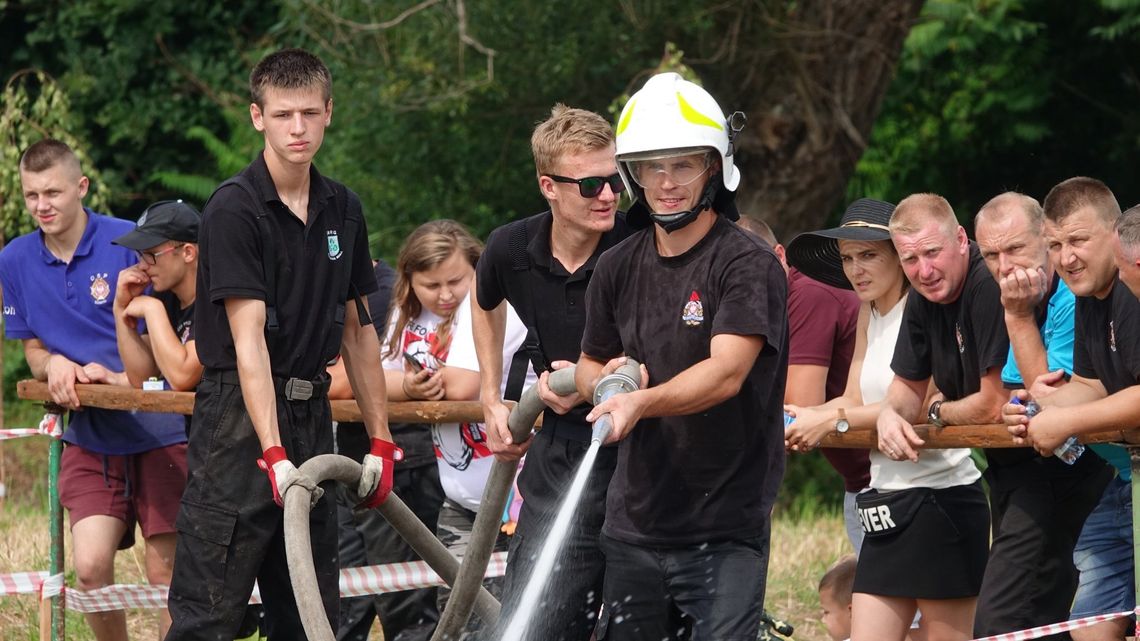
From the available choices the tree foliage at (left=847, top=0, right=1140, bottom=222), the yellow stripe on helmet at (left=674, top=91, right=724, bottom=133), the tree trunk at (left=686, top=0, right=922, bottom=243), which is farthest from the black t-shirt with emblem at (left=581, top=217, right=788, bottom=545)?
the tree foliage at (left=847, top=0, right=1140, bottom=222)

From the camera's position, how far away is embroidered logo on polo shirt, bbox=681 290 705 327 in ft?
15.5

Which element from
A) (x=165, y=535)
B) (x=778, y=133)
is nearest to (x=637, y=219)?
(x=165, y=535)

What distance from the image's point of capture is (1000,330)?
5.46m

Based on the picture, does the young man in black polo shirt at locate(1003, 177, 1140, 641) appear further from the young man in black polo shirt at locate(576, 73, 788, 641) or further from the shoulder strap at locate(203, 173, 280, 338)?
the shoulder strap at locate(203, 173, 280, 338)

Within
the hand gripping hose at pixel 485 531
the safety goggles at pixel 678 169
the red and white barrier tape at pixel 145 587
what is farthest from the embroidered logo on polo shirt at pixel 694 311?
the red and white barrier tape at pixel 145 587

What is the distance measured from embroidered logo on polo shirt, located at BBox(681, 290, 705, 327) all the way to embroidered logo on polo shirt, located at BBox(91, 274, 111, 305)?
11.1 ft

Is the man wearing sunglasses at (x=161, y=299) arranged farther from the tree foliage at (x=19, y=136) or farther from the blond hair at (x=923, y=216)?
the tree foliage at (x=19, y=136)

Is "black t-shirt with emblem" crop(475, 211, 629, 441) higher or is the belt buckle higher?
"black t-shirt with emblem" crop(475, 211, 629, 441)

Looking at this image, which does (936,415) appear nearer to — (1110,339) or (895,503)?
(895,503)

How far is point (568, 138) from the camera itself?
18.5ft

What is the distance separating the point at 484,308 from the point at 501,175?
23.5ft

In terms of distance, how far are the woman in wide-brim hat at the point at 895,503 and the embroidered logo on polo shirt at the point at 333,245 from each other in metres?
1.78

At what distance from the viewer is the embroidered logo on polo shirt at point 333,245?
5688 millimetres

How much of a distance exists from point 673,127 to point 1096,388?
1659 mm
